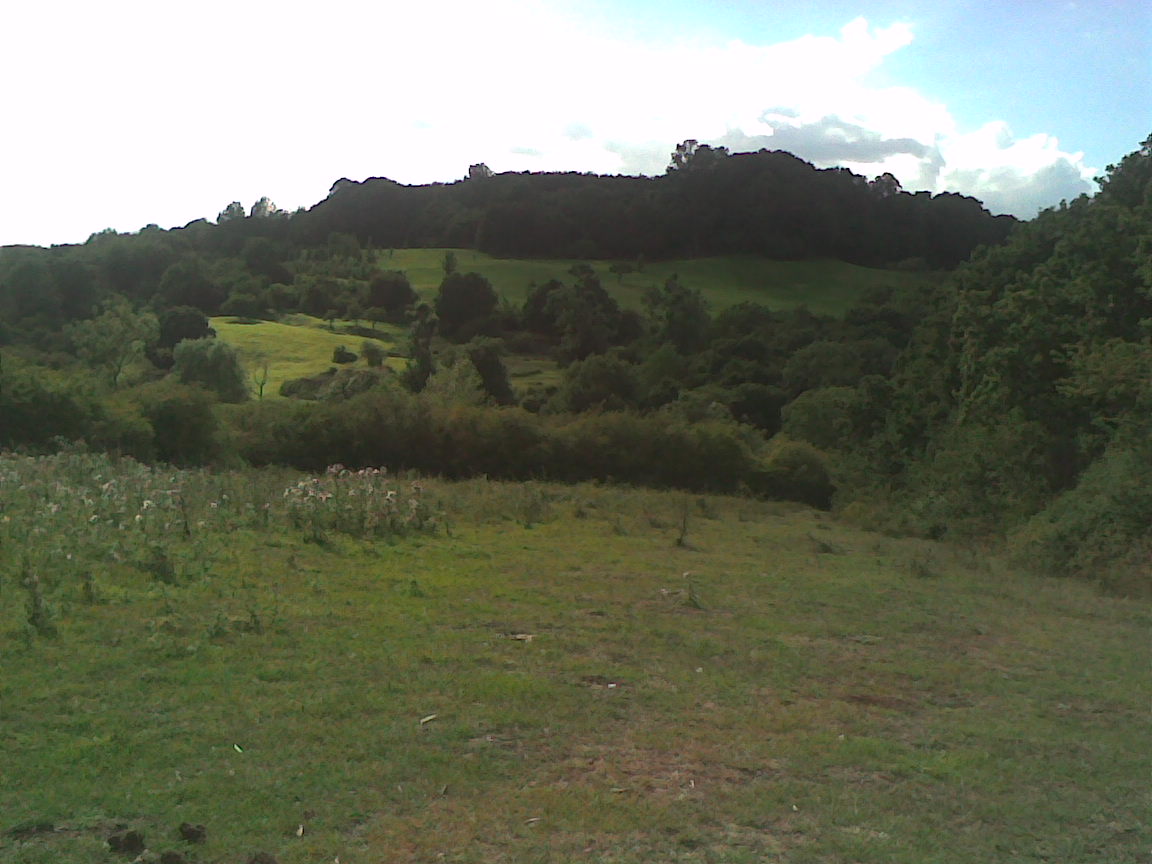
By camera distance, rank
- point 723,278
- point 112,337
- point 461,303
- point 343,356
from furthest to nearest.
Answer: point 723,278, point 461,303, point 343,356, point 112,337

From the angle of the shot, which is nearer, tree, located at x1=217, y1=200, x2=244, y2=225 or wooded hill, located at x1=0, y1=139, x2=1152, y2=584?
wooded hill, located at x1=0, y1=139, x2=1152, y2=584

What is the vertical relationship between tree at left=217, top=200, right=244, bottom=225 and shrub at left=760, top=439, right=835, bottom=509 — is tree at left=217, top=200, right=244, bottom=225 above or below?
above

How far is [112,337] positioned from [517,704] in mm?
39916

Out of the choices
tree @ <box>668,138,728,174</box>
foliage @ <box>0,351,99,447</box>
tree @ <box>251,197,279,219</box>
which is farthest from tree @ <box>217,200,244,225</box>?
foliage @ <box>0,351,99,447</box>

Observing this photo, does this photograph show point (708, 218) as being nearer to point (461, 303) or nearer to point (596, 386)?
point (461, 303)

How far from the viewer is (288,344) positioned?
51.6 metres

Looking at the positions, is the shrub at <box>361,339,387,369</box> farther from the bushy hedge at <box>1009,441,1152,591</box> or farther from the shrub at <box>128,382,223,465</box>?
the bushy hedge at <box>1009,441,1152,591</box>

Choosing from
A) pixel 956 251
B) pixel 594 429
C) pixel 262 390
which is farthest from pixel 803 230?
pixel 594 429

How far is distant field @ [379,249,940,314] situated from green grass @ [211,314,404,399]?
9719 mm

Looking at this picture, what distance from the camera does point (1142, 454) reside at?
16984mm

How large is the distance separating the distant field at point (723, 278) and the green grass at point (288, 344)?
9719 mm

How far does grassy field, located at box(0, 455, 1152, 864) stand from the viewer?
15.6ft

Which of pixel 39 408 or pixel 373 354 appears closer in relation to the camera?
pixel 39 408

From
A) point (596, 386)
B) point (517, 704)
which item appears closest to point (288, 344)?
point (596, 386)
